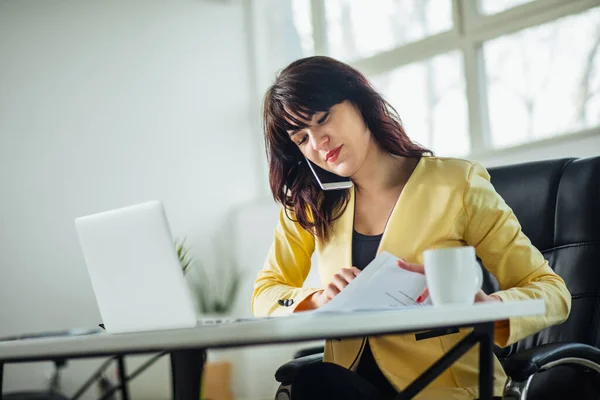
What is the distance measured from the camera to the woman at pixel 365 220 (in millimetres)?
1449

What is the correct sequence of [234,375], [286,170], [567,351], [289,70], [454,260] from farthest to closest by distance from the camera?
[234,375], [286,170], [289,70], [567,351], [454,260]

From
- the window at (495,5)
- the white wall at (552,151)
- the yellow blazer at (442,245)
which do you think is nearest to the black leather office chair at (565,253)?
the yellow blazer at (442,245)

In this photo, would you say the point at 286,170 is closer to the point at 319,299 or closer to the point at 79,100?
the point at 319,299

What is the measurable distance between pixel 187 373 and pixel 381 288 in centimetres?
34

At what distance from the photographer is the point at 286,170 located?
6.31 ft

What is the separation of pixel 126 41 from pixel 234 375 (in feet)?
7.31

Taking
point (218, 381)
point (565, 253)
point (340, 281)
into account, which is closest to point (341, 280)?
point (340, 281)

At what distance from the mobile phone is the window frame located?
6.09 feet

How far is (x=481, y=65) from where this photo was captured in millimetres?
3895

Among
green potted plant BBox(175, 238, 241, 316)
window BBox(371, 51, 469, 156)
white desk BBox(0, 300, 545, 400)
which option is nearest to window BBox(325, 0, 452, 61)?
window BBox(371, 51, 469, 156)

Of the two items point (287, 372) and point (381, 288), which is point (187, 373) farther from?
point (287, 372)

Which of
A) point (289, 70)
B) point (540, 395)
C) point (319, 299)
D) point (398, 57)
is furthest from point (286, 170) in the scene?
point (398, 57)

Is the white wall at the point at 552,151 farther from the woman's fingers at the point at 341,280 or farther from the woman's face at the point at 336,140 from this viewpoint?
the woman's fingers at the point at 341,280

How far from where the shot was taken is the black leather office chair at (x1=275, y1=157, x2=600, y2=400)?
153 cm
